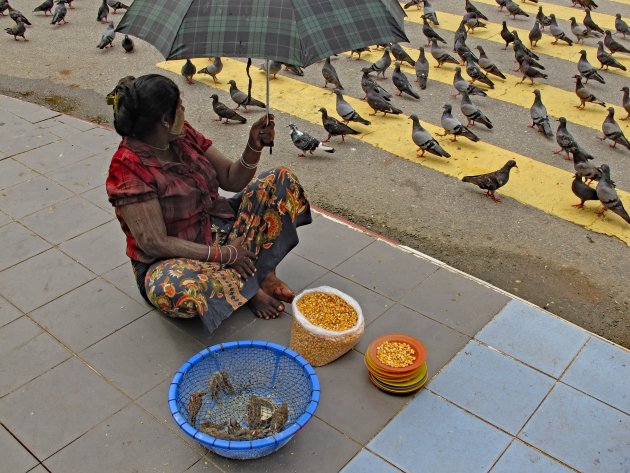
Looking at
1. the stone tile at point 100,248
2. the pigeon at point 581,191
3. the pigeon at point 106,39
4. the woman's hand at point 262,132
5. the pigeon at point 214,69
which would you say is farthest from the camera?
the pigeon at point 106,39

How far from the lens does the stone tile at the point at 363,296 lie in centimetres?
489

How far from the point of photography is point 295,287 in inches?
202

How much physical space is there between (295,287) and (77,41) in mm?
8567

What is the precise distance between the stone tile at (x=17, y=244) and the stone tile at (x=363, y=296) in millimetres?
2342

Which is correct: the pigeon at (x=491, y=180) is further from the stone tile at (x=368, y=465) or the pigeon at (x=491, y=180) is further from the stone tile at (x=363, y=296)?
the stone tile at (x=368, y=465)

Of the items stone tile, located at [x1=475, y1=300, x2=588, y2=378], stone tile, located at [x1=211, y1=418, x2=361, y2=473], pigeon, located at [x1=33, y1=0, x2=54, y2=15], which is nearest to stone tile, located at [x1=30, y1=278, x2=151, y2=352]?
stone tile, located at [x1=211, y1=418, x2=361, y2=473]

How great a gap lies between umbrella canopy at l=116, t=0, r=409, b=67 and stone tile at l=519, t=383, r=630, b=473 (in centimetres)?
252

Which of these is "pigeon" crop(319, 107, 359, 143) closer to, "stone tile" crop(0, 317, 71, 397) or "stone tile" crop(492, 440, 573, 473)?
"stone tile" crop(0, 317, 71, 397)

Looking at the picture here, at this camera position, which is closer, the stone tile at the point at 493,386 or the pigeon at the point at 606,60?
the stone tile at the point at 493,386

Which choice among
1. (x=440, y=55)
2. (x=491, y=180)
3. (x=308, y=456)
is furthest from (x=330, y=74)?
(x=308, y=456)

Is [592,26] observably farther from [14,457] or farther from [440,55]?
[14,457]

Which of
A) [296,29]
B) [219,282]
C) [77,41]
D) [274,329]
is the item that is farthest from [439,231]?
[77,41]

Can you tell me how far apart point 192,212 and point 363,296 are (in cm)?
150

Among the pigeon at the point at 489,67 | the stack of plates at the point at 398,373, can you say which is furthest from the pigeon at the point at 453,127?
the stack of plates at the point at 398,373
